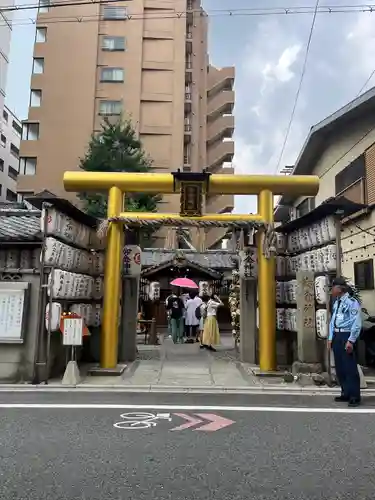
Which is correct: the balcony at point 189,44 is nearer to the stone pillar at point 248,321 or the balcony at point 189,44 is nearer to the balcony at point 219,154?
the balcony at point 219,154

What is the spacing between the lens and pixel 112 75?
36.6 metres

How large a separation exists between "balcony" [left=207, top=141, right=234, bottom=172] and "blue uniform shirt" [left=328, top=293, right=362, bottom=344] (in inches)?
1427

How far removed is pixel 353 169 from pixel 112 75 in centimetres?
2740

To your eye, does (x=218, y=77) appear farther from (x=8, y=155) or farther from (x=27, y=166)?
(x=8, y=155)

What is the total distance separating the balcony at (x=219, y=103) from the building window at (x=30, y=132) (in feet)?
56.3

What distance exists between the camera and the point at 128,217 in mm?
10406

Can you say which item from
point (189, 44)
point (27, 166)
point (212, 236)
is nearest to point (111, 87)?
point (189, 44)


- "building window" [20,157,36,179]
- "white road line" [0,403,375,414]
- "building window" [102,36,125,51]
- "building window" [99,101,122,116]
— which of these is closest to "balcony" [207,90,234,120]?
"building window" [102,36,125,51]

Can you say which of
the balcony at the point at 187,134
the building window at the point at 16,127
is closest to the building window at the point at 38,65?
the balcony at the point at 187,134

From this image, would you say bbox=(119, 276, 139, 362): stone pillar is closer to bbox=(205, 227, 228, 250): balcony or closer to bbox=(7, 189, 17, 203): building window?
bbox=(205, 227, 228, 250): balcony

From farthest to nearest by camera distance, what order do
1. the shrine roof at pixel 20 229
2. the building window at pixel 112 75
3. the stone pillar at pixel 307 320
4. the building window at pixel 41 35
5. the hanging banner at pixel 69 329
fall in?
the building window at pixel 41 35
the building window at pixel 112 75
the stone pillar at pixel 307 320
the shrine roof at pixel 20 229
the hanging banner at pixel 69 329

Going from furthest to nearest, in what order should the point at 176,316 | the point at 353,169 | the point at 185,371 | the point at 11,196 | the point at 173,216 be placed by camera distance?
the point at 11,196 → the point at 176,316 → the point at 353,169 → the point at 173,216 → the point at 185,371

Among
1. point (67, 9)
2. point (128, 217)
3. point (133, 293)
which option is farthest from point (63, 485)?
point (67, 9)

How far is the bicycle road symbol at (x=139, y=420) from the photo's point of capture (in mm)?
5746
